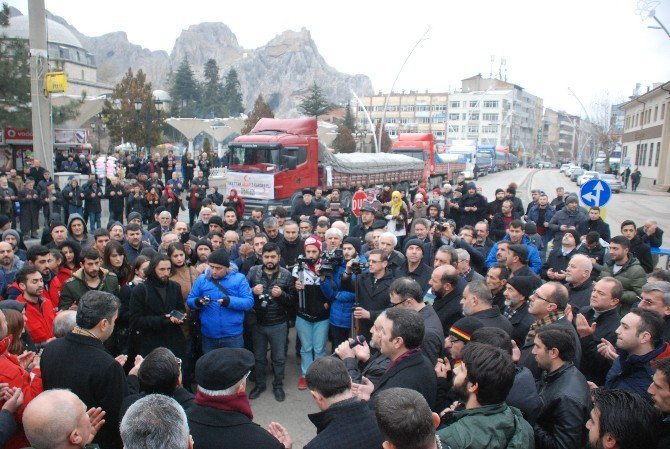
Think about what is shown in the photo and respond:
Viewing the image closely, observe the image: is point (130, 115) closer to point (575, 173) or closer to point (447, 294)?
point (447, 294)

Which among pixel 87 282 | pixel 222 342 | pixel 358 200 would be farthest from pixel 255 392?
pixel 358 200

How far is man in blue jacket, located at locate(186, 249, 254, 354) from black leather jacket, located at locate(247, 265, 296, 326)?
11.0 inches

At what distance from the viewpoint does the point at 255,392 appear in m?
5.89

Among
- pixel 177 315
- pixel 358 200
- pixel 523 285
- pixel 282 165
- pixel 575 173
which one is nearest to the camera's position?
pixel 523 285

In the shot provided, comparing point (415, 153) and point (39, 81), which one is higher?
point (39, 81)

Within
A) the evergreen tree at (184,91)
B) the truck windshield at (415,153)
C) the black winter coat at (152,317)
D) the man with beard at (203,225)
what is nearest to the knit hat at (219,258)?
the black winter coat at (152,317)

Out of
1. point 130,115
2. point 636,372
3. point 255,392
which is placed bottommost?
point 255,392

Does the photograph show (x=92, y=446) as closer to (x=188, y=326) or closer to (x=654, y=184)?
(x=188, y=326)

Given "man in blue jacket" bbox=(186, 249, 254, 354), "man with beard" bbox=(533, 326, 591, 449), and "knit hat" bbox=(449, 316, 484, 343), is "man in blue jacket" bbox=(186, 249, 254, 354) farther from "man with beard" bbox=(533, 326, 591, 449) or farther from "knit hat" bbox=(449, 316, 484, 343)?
"man with beard" bbox=(533, 326, 591, 449)

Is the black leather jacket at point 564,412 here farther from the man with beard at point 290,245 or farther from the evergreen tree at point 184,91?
the evergreen tree at point 184,91

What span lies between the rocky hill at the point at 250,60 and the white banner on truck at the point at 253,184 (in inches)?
5555

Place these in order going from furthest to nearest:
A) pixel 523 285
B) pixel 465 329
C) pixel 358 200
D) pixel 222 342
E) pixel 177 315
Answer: pixel 358 200
pixel 222 342
pixel 177 315
pixel 523 285
pixel 465 329

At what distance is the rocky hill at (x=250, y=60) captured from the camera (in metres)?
164

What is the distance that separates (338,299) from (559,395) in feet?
10.2
